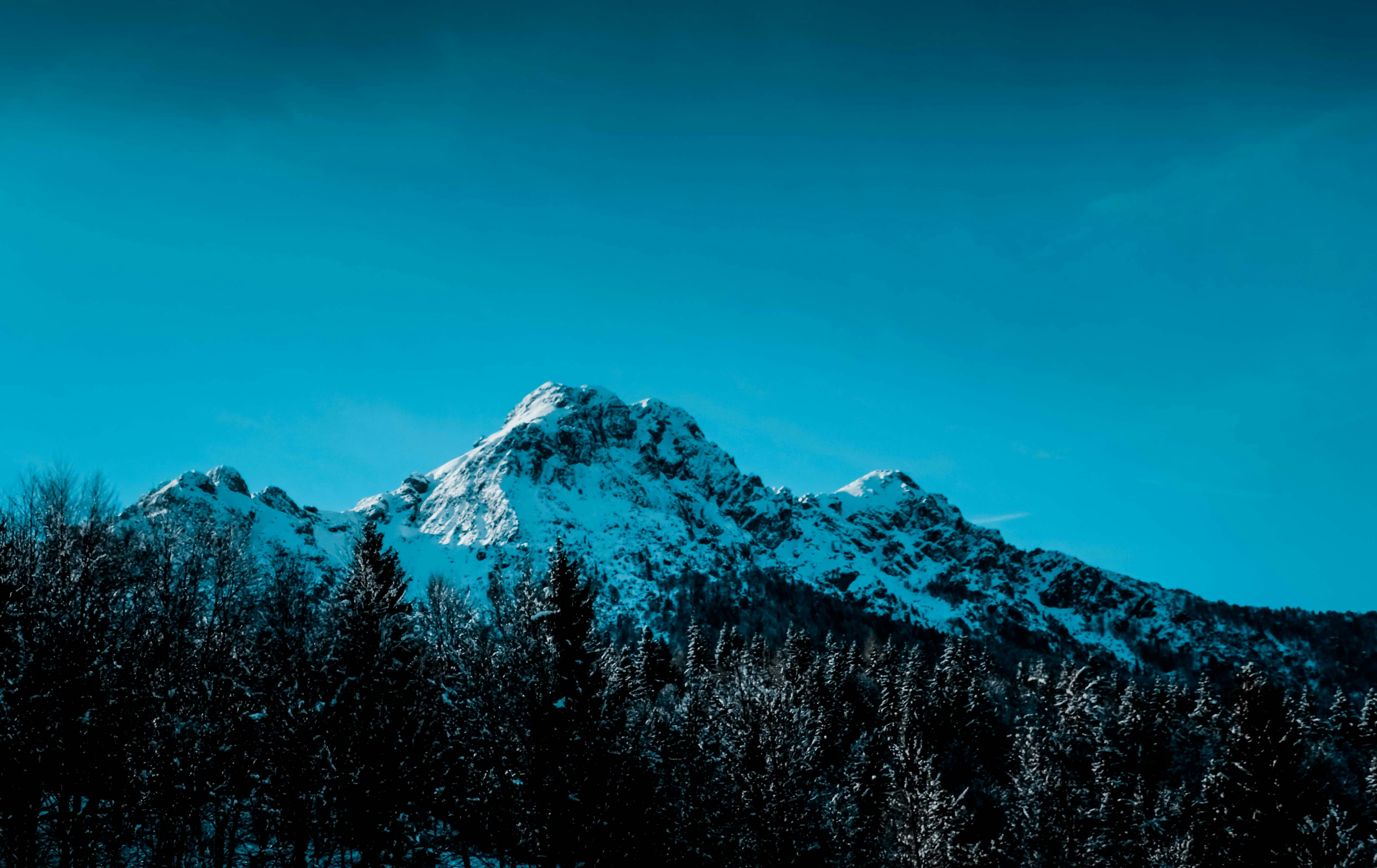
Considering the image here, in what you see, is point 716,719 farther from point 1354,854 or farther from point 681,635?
point 681,635

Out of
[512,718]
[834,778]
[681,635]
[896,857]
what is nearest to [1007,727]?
[834,778]

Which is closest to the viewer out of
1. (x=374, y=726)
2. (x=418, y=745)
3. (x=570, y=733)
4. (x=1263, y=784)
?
(x=374, y=726)

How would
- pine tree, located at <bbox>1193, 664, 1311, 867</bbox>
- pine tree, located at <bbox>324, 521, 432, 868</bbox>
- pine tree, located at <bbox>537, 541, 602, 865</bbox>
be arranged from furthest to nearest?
1. pine tree, located at <bbox>1193, 664, 1311, 867</bbox>
2. pine tree, located at <bbox>537, 541, 602, 865</bbox>
3. pine tree, located at <bbox>324, 521, 432, 868</bbox>

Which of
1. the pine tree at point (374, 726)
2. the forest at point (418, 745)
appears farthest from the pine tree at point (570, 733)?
the pine tree at point (374, 726)

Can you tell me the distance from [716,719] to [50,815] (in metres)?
19.2

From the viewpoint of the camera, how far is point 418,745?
66.8 feet

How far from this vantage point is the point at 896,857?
27344 mm

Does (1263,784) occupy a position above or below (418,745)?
below

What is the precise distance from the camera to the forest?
19281 mm

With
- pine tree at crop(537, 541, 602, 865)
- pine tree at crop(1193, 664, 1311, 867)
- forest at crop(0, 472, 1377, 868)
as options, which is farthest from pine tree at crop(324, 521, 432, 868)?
pine tree at crop(1193, 664, 1311, 867)

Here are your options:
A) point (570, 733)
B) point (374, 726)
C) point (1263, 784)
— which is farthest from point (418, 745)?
point (1263, 784)

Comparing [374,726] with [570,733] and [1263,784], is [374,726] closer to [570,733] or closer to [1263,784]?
[570,733]

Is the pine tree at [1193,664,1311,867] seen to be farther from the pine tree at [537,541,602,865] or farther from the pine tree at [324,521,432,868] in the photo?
the pine tree at [324,521,432,868]

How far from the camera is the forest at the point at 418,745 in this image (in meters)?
19.3
